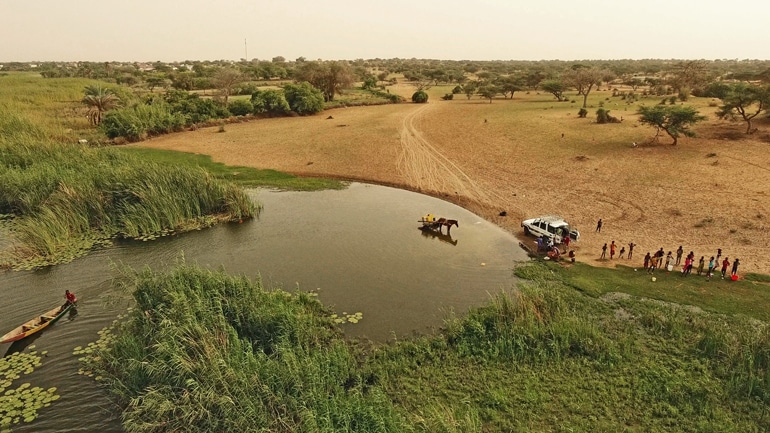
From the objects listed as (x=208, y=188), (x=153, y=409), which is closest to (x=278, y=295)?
(x=153, y=409)

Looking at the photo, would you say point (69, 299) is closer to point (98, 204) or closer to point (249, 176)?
point (98, 204)

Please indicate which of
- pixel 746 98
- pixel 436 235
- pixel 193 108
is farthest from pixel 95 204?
pixel 746 98

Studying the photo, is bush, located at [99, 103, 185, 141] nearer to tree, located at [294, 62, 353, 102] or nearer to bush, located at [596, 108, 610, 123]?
tree, located at [294, 62, 353, 102]

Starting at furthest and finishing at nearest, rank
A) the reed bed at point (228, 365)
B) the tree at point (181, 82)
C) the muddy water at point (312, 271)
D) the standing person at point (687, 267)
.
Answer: the tree at point (181, 82), the standing person at point (687, 267), the muddy water at point (312, 271), the reed bed at point (228, 365)

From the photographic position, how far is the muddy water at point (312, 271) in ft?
49.0

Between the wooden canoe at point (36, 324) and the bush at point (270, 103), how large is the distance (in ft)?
169

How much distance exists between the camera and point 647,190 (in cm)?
3094

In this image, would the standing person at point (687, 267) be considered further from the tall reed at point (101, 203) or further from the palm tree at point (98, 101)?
the palm tree at point (98, 101)

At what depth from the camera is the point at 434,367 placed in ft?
46.6

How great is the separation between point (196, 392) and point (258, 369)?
1641 mm

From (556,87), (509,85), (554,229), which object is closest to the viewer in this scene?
(554,229)

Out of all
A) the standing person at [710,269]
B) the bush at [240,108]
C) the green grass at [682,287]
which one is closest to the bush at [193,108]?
the bush at [240,108]

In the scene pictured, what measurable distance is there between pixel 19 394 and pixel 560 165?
38.3m

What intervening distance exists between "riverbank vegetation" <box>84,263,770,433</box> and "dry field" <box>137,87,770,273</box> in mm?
8120
